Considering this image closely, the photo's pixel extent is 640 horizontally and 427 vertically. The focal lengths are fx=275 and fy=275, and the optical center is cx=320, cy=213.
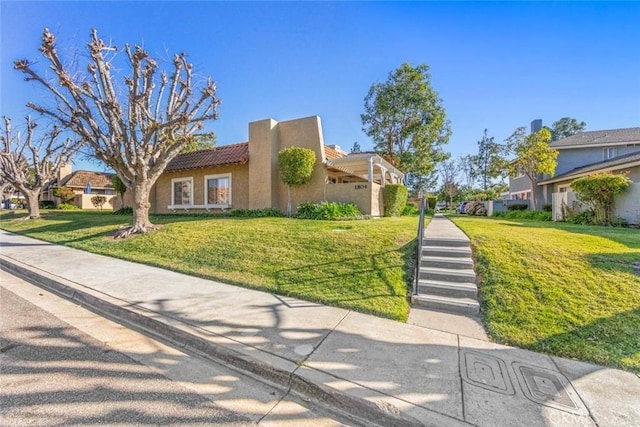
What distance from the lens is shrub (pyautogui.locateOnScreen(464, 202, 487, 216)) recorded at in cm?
2312

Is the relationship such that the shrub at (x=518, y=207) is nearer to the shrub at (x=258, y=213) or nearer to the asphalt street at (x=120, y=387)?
the shrub at (x=258, y=213)

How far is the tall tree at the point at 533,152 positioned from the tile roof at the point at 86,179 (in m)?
41.0

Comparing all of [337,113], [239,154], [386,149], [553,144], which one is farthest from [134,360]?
[553,144]

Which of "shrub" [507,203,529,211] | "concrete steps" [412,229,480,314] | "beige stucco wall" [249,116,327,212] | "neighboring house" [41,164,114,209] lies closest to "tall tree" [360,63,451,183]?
"shrub" [507,203,529,211]

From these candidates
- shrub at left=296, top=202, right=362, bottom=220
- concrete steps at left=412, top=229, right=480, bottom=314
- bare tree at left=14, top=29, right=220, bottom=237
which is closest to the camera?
concrete steps at left=412, top=229, right=480, bottom=314

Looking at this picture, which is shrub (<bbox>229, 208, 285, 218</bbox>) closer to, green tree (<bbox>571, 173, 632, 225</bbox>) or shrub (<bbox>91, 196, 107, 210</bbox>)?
green tree (<bbox>571, 173, 632, 225</bbox>)

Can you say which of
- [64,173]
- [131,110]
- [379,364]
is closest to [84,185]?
[64,173]

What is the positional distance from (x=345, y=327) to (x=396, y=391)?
1.28 metres

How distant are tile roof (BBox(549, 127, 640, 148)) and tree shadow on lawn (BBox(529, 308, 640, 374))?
23.1 metres

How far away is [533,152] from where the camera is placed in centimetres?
1856

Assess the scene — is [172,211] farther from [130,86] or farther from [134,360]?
[134,360]

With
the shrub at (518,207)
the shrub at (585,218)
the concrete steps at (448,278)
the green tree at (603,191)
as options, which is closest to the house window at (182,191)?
the concrete steps at (448,278)

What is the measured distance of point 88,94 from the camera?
9148mm

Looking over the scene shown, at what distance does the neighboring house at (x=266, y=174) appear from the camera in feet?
41.8
